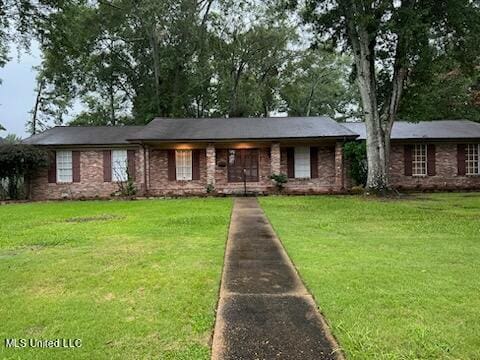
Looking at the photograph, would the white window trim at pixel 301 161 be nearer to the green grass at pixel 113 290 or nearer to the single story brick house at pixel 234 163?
the single story brick house at pixel 234 163

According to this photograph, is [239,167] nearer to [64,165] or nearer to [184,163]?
[184,163]

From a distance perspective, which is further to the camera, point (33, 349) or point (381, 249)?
point (381, 249)

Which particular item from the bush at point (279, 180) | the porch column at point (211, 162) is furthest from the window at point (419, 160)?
the porch column at point (211, 162)

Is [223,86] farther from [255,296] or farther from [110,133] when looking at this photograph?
[255,296]

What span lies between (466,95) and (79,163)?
25070 millimetres

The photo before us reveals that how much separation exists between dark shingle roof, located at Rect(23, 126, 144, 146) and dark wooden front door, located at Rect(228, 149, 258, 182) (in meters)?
5.45

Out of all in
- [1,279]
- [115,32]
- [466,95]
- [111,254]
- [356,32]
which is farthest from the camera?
[115,32]

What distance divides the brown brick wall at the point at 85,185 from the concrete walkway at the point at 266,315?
50.1ft

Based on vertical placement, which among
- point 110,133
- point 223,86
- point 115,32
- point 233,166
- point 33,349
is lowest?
point 33,349

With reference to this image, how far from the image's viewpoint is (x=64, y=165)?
765 inches

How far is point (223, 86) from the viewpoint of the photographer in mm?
29656

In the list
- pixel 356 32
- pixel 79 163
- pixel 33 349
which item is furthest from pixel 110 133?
pixel 33 349

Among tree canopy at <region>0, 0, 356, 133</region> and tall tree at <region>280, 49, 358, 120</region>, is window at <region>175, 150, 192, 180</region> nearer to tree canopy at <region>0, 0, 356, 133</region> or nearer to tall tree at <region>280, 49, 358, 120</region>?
tree canopy at <region>0, 0, 356, 133</region>

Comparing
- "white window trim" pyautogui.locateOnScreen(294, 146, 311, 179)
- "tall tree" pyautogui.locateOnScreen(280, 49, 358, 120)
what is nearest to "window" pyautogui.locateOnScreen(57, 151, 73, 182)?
"white window trim" pyautogui.locateOnScreen(294, 146, 311, 179)
